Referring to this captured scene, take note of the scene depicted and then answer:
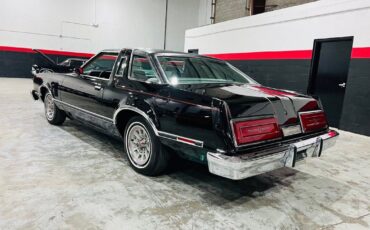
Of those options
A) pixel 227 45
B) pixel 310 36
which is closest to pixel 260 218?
pixel 310 36

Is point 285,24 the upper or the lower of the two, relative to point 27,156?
upper

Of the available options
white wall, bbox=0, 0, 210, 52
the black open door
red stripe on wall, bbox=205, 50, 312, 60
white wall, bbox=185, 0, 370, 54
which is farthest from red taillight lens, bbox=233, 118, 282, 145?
white wall, bbox=0, 0, 210, 52

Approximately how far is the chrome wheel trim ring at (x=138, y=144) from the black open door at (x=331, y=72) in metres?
5.02

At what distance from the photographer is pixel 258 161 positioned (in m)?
2.08

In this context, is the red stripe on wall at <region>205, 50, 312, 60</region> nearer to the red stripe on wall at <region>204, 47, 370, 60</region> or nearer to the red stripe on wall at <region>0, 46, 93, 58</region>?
the red stripe on wall at <region>204, 47, 370, 60</region>

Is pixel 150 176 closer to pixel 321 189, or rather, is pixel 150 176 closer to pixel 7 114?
pixel 321 189

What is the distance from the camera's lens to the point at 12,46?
13.0 metres

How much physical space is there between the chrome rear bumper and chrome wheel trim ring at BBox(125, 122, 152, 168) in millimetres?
854

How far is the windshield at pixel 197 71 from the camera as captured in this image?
110 inches

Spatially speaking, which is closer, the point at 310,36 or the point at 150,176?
the point at 150,176

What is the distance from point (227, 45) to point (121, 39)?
7970 millimetres

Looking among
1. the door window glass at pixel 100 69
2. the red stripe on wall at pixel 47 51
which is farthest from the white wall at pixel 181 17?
the door window glass at pixel 100 69

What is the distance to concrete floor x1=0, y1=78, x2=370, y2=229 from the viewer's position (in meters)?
2.03

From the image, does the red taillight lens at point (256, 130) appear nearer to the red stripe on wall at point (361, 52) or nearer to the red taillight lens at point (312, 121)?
the red taillight lens at point (312, 121)
